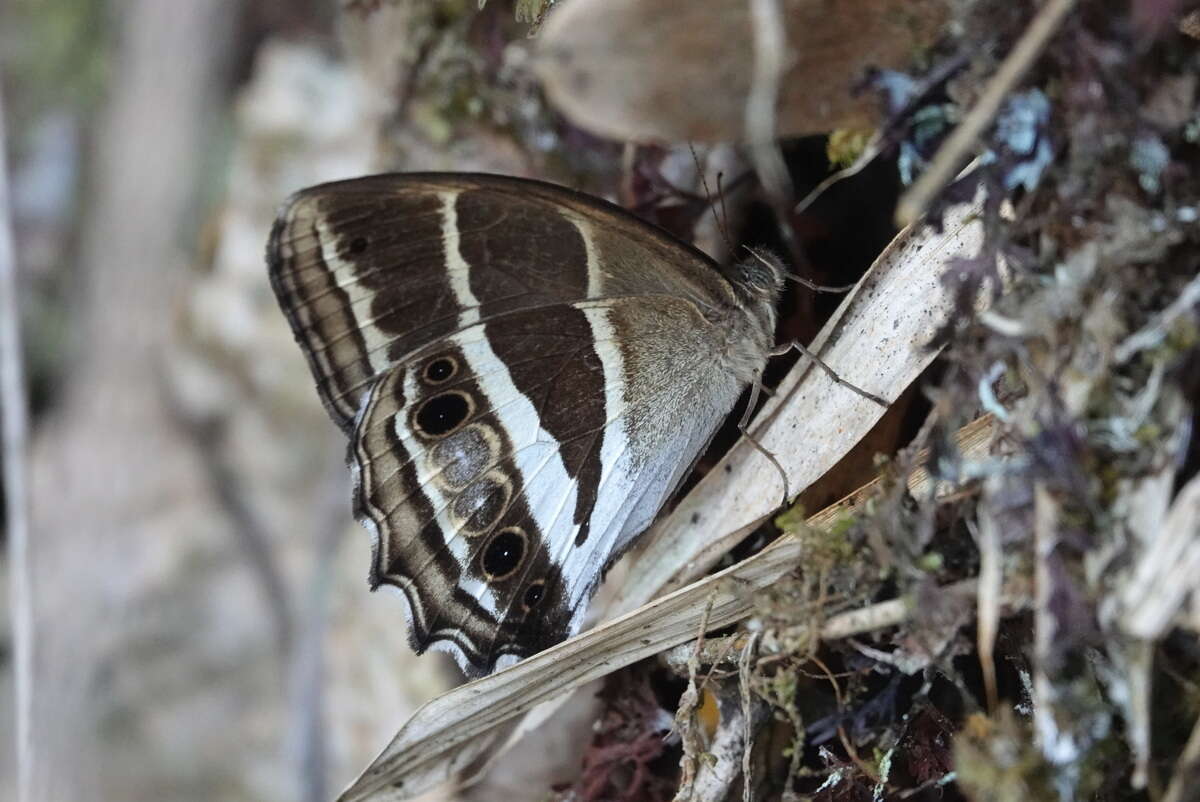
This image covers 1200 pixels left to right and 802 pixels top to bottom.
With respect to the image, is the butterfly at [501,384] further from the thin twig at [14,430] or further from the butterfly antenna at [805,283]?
the thin twig at [14,430]

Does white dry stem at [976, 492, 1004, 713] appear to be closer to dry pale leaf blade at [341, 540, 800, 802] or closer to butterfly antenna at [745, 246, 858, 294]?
dry pale leaf blade at [341, 540, 800, 802]

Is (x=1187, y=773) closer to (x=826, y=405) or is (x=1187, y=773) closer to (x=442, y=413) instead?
(x=826, y=405)

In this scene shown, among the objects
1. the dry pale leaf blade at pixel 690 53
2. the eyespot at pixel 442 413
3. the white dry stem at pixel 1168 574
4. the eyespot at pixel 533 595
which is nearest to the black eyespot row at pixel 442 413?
the eyespot at pixel 442 413

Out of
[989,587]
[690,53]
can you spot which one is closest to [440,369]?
[690,53]

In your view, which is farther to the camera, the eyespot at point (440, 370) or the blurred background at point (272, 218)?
the eyespot at point (440, 370)

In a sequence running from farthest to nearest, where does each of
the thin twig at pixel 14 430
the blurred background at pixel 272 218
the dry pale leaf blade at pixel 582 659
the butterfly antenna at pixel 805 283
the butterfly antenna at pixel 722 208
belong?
the thin twig at pixel 14 430 → the butterfly antenna at pixel 722 208 → the butterfly antenna at pixel 805 283 → the dry pale leaf blade at pixel 582 659 → the blurred background at pixel 272 218

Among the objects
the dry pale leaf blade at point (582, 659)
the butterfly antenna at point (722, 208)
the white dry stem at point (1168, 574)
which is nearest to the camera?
the white dry stem at point (1168, 574)

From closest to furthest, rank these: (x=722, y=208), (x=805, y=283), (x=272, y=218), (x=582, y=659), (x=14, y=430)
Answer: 1. (x=582, y=659)
2. (x=805, y=283)
3. (x=722, y=208)
4. (x=14, y=430)
5. (x=272, y=218)

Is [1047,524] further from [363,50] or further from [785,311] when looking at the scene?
[363,50]

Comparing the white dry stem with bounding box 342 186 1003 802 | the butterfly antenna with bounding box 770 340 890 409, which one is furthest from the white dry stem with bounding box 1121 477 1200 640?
the butterfly antenna with bounding box 770 340 890 409
